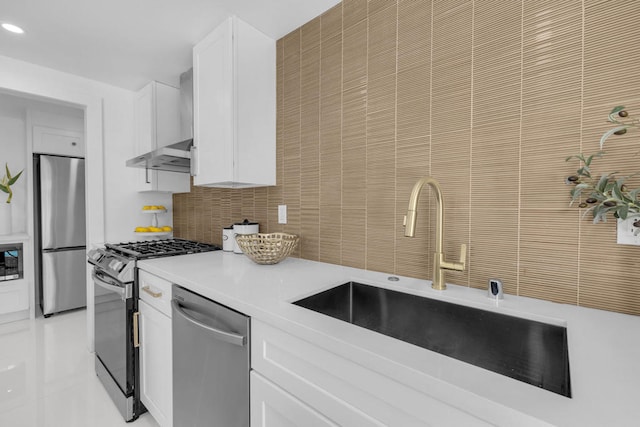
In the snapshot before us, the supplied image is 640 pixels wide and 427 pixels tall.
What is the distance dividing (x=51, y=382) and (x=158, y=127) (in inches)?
79.7

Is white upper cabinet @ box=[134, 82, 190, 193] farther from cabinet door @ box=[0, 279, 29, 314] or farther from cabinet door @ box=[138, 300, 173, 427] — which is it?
cabinet door @ box=[0, 279, 29, 314]

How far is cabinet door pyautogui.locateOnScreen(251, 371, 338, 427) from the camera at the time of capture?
2.51 ft

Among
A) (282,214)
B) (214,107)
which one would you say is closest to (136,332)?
(282,214)

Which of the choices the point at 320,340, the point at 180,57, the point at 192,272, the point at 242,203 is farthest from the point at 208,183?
the point at 320,340

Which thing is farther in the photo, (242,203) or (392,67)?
(242,203)

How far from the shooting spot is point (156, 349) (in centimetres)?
148

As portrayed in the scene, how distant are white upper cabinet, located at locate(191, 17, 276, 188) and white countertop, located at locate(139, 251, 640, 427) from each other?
726 mm

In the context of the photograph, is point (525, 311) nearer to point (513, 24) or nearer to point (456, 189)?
point (456, 189)

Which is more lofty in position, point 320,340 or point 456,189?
point 456,189

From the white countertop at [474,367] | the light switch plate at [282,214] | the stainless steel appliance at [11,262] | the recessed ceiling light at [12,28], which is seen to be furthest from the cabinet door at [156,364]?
the stainless steel appliance at [11,262]

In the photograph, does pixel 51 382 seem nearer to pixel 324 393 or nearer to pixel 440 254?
pixel 324 393

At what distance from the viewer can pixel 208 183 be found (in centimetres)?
180

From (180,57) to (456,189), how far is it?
2.09 m

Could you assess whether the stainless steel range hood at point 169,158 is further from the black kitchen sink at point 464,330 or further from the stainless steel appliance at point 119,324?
the black kitchen sink at point 464,330
